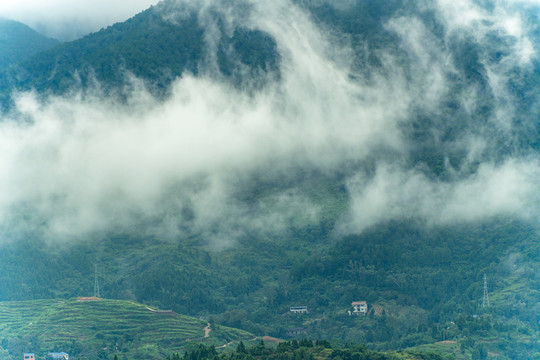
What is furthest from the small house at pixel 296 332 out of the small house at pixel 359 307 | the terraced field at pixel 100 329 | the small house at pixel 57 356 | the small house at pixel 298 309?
the small house at pixel 57 356

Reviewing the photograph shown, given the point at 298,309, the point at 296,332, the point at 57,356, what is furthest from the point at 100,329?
the point at 298,309

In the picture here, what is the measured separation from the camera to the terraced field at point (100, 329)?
434 ft

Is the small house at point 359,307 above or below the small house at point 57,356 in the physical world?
above

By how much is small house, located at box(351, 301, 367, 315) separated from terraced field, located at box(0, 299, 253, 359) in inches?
642

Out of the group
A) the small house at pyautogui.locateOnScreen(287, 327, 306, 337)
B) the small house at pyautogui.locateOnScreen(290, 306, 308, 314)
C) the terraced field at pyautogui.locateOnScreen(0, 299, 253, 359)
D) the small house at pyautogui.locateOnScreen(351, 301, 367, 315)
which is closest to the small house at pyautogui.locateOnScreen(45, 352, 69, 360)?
the terraced field at pyautogui.locateOnScreen(0, 299, 253, 359)

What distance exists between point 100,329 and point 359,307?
111ft

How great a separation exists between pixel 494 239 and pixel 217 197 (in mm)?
43395

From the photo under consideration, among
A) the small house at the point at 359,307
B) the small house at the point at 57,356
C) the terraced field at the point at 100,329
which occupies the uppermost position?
the small house at the point at 359,307

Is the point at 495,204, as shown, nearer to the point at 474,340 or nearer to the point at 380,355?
the point at 474,340

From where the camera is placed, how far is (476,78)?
632 feet

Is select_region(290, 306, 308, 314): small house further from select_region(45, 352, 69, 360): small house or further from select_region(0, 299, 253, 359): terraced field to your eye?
select_region(45, 352, 69, 360): small house

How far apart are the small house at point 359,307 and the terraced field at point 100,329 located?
642 inches

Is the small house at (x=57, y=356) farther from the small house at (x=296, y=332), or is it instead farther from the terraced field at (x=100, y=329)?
the small house at (x=296, y=332)

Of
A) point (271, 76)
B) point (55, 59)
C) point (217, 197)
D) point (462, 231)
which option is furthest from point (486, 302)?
point (55, 59)
